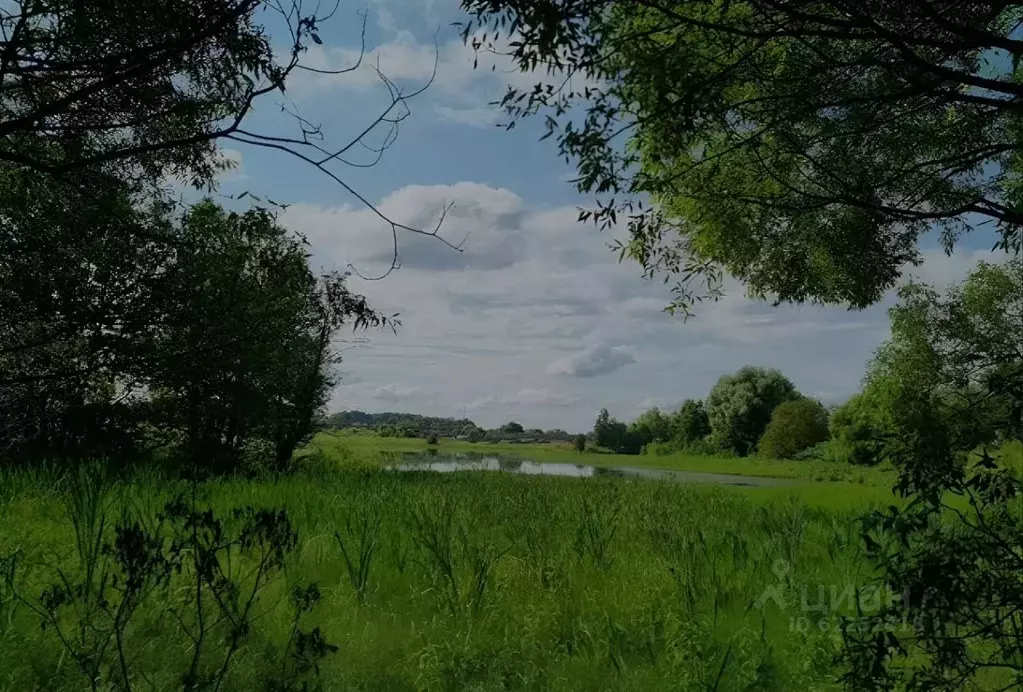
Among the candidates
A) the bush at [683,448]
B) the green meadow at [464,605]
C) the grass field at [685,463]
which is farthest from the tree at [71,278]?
the bush at [683,448]

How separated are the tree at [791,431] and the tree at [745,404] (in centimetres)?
485

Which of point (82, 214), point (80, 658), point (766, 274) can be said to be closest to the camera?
point (80, 658)

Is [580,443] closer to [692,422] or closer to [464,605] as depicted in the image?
[692,422]

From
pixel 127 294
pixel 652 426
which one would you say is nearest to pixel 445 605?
pixel 127 294

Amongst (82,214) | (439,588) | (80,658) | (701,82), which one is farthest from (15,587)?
(701,82)

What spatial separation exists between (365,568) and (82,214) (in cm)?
399

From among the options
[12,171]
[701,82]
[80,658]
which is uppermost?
[12,171]

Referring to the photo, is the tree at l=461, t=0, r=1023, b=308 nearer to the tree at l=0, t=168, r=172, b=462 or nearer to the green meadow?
the green meadow

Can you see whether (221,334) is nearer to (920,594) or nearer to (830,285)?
(920,594)

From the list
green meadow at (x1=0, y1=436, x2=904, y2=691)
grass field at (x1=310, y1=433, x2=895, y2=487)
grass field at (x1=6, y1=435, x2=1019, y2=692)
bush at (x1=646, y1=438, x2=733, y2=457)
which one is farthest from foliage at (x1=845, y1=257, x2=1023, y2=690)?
bush at (x1=646, y1=438, x2=733, y2=457)

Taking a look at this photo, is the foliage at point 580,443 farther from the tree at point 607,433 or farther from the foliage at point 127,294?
the foliage at point 127,294

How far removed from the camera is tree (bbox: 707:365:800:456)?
3988 centimetres

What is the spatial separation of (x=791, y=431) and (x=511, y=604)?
105 ft

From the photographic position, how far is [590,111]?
3.72 meters
